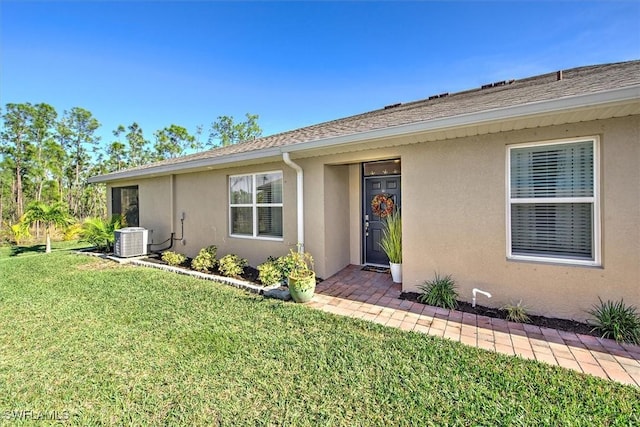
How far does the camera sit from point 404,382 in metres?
2.42

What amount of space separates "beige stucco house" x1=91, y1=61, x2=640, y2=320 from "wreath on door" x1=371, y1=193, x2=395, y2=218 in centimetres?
10

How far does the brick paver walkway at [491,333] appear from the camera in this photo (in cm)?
267

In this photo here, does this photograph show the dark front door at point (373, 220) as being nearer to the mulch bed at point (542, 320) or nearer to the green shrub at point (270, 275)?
the mulch bed at point (542, 320)

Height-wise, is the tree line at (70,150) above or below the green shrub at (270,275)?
above

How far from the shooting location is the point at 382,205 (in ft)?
20.4

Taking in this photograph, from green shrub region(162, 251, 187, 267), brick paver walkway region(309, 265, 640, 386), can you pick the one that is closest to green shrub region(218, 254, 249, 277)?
green shrub region(162, 251, 187, 267)

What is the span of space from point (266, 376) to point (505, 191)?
159 inches

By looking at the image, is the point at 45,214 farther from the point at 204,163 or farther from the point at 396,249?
the point at 396,249

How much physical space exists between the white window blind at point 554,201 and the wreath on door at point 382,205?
2.48m

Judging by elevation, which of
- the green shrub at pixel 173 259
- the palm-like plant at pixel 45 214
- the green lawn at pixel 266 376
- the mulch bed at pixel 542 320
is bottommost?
the green lawn at pixel 266 376

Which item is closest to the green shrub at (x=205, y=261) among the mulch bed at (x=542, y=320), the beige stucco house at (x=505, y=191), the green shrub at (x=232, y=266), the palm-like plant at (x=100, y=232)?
the green shrub at (x=232, y=266)

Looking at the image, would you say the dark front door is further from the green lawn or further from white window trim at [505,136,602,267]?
the green lawn

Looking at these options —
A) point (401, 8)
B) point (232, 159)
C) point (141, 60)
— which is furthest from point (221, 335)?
point (141, 60)

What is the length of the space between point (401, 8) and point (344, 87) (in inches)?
165
